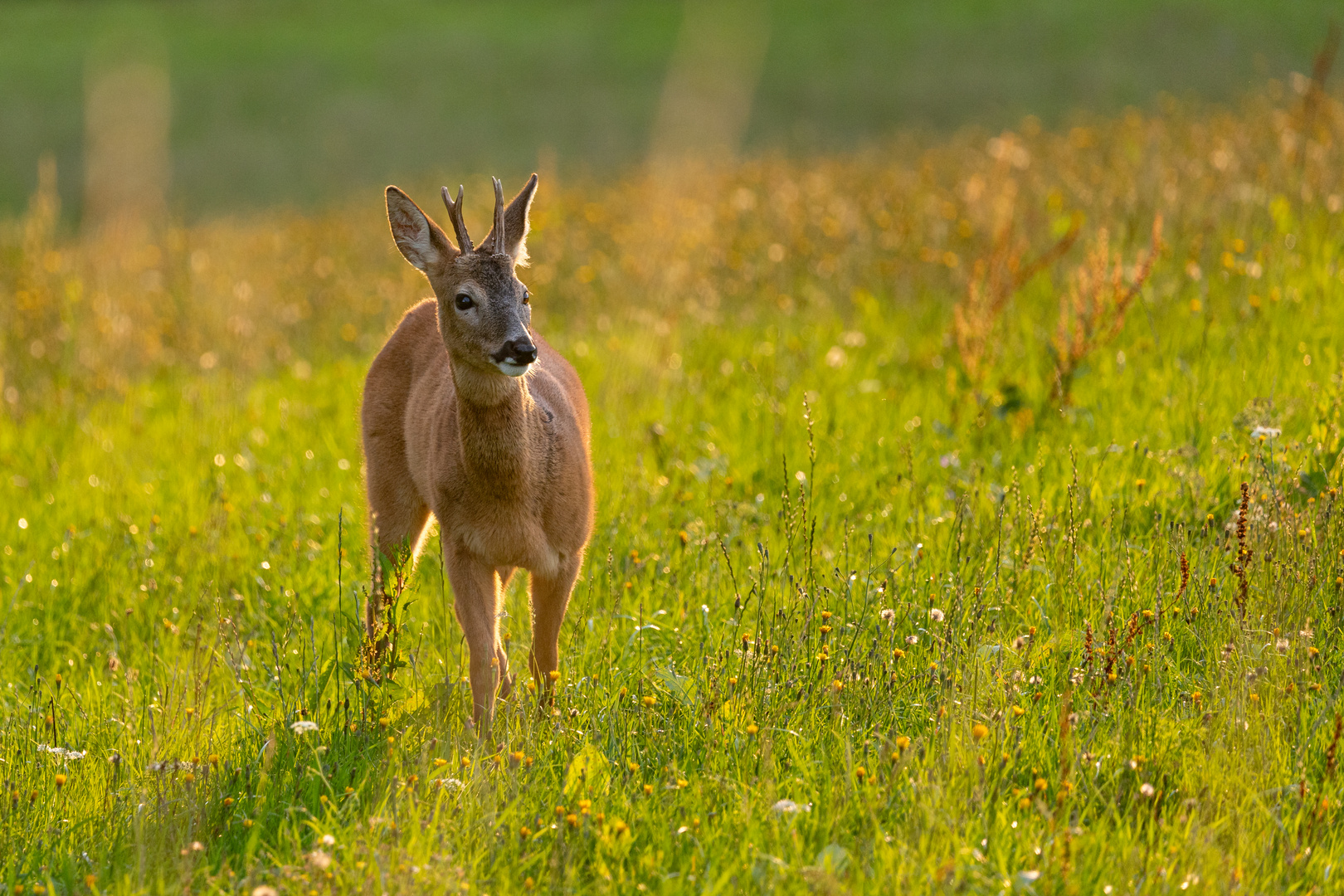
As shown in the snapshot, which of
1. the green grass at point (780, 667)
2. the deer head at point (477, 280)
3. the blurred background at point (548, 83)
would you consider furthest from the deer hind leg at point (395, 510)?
the blurred background at point (548, 83)

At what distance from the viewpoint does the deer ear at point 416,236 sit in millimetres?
4363

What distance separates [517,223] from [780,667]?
1.77 m

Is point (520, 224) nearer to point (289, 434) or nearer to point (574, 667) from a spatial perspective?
point (574, 667)

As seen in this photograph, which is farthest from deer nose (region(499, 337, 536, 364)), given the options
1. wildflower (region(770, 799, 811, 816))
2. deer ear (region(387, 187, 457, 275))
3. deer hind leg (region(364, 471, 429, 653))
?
wildflower (region(770, 799, 811, 816))

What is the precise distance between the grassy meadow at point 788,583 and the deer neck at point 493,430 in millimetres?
492

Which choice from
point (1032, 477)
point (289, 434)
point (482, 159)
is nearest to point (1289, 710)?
point (1032, 477)

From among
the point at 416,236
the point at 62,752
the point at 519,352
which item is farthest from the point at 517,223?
the point at 62,752

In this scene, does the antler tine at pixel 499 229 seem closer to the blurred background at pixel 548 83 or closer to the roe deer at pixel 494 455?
the roe deer at pixel 494 455

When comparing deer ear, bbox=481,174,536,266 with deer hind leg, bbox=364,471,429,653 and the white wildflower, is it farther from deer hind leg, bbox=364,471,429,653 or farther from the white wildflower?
the white wildflower

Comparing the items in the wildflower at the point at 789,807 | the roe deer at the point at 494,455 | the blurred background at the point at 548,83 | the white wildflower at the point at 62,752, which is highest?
the blurred background at the point at 548,83

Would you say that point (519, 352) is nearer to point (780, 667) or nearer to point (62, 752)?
point (780, 667)

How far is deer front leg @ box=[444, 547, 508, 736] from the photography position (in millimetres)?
4281

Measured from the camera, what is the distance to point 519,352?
4.01 meters

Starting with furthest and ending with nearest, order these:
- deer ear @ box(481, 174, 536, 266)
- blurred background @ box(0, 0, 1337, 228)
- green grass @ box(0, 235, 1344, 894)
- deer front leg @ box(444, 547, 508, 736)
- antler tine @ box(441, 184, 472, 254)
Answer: blurred background @ box(0, 0, 1337, 228)
deer ear @ box(481, 174, 536, 266)
deer front leg @ box(444, 547, 508, 736)
antler tine @ box(441, 184, 472, 254)
green grass @ box(0, 235, 1344, 894)
